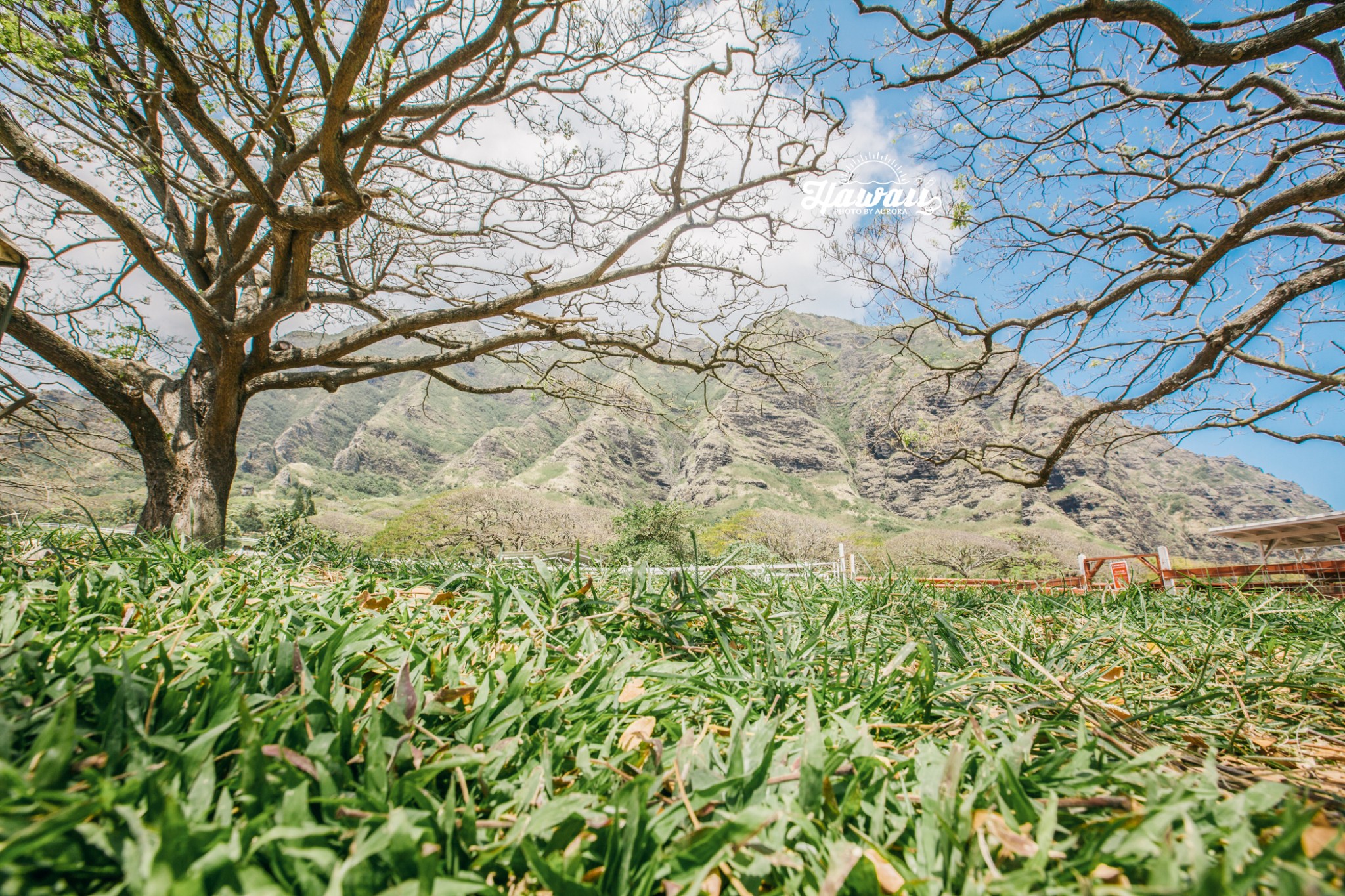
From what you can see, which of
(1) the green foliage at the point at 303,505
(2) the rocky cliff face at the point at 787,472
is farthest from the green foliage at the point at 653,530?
(2) the rocky cliff face at the point at 787,472

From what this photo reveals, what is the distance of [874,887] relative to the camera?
61cm

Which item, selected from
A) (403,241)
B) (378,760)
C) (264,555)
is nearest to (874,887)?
(378,760)

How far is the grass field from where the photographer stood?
58cm

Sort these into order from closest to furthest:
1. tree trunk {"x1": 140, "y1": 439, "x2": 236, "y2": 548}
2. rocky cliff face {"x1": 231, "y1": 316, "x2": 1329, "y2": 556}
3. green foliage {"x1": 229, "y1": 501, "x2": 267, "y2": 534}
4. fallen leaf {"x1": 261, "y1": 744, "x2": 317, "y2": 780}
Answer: fallen leaf {"x1": 261, "y1": 744, "x2": 317, "y2": 780}
tree trunk {"x1": 140, "y1": 439, "x2": 236, "y2": 548}
green foliage {"x1": 229, "y1": 501, "x2": 267, "y2": 534}
rocky cliff face {"x1": 231, "y1": 316, "x2": 1329, "y2": 556}

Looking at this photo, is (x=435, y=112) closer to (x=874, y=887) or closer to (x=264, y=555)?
(x=264, y=555)

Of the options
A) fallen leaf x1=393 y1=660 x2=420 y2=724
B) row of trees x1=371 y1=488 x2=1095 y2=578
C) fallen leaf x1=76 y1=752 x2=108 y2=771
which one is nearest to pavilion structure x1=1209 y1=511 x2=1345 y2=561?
row of trees x1=371 y1=488 x2=1095 y2=578

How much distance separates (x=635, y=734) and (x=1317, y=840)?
928 millimetres

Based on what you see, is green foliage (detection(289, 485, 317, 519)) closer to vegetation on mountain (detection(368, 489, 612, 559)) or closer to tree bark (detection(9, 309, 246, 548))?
vegetation on mountain (detection(368, 489, 612, 559))

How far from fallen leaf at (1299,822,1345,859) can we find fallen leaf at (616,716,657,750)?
87cm

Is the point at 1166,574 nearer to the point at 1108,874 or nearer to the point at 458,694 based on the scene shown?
the point at 1108,874

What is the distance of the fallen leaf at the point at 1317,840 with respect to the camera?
2.09 ft

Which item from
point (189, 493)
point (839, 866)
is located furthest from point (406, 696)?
point (189, 493)

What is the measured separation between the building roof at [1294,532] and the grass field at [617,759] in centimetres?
1216

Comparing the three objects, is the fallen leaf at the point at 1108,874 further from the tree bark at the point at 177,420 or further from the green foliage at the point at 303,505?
the green foliage at the point at 303,505
